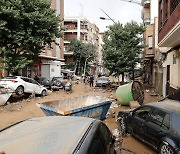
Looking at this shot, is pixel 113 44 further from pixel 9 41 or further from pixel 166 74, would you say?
pixel 9 41

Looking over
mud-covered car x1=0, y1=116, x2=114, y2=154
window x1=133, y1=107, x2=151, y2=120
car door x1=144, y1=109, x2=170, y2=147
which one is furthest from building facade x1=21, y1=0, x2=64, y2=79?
mud-covered car x1=0, y1=116, x2=114, y2=154

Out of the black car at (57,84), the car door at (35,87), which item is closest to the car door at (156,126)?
the car door at (35,87)

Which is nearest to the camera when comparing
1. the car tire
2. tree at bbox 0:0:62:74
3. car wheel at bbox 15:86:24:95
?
the car tire

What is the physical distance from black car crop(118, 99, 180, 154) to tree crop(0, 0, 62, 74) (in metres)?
13.2

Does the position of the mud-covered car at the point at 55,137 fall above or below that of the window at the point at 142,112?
above

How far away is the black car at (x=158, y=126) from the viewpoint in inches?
245

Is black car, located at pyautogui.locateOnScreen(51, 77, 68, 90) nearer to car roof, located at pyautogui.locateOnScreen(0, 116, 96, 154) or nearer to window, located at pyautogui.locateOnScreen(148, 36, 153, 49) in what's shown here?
window, located at pyautogui.locateOnScreen(148, 36, 153, 49)

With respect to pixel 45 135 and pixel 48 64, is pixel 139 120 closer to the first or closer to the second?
pixel 45 135

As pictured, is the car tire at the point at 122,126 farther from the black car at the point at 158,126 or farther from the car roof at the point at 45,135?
the car roof at the point at 45,135

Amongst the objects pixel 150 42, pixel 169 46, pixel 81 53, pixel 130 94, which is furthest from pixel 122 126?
pixel 81 53

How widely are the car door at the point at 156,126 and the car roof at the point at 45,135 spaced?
329 centimetres

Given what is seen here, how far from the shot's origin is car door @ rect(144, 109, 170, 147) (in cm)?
660

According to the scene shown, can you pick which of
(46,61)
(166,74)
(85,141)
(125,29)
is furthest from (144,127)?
(46,61)

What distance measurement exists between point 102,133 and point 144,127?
378cm
